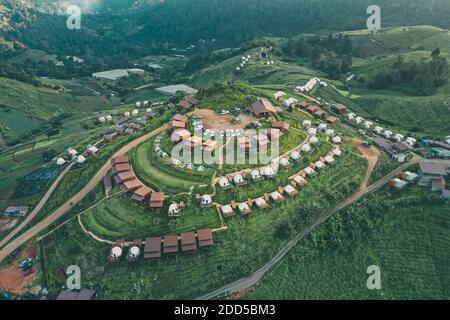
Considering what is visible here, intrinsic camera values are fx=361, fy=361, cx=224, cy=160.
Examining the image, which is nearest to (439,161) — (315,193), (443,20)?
(315,193)

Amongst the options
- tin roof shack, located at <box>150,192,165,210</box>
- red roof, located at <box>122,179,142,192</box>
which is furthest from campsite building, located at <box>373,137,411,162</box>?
red roof, located at <box>122,179,142,192</box>

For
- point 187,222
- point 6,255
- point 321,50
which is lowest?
point 6,255

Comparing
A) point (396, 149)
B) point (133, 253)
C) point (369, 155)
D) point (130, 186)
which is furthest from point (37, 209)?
point (396, 149)

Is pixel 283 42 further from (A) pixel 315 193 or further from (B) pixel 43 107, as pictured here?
(A) pixel 315 193

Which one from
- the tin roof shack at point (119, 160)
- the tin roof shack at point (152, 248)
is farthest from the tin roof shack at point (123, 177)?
the tin roof shack at point (152, 248)

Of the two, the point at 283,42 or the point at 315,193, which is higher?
the point at 283,42

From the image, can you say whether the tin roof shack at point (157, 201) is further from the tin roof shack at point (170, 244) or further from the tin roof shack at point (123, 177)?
the tin roof shack at point (123, 177)
